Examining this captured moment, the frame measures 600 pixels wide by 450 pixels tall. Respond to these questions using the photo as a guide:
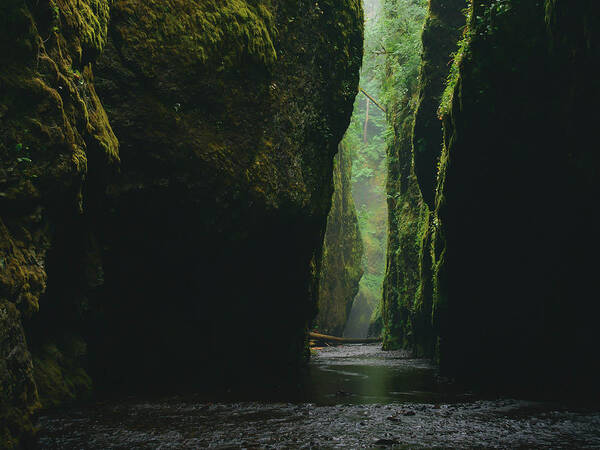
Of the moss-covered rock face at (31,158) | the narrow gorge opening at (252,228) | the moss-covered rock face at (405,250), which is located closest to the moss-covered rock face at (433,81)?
the moss-covered rock face at (405,250)

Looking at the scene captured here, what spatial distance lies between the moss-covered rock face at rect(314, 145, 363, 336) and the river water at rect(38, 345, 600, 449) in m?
17.6

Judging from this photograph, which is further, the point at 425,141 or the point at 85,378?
the point at 425,141

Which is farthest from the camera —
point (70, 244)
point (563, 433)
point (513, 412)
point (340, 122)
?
point (340, 122)

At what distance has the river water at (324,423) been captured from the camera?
3.86 meters

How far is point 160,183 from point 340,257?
20.4 meters

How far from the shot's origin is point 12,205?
3.57 m

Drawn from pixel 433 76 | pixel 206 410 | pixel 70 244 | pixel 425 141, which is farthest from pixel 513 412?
pixel 433 76

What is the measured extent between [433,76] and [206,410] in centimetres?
1131

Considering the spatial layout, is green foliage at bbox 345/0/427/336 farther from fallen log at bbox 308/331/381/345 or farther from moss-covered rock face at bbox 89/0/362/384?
moss-covered rock face at bbox 89/0/362/384

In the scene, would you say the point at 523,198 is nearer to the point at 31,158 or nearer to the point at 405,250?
the point at 31,158

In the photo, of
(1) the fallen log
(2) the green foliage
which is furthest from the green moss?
(1) the fallen log

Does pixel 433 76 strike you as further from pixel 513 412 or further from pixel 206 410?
pixel 206 410

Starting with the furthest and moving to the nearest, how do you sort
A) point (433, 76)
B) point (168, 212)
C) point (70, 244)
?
point (433, 76)
point (168, 212)
point (70, 244)

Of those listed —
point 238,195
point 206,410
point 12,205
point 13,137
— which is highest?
point 238,195
